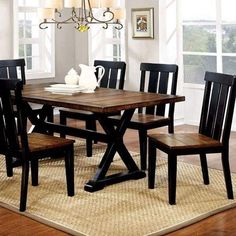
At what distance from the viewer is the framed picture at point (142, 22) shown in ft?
24.4

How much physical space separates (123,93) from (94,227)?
5.54 feet

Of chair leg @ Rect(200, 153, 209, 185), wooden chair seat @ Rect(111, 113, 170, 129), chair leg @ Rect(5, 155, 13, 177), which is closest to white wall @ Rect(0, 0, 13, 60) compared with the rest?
wooden chair seat @ Rect(111, 113, 170, 129)

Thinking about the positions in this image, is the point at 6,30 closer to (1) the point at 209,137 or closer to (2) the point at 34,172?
(2) the point at 34,172

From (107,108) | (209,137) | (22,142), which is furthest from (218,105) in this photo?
(22,142)

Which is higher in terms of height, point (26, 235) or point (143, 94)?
point (143, 94)

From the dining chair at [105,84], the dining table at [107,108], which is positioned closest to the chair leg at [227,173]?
the dining table at [107,108]

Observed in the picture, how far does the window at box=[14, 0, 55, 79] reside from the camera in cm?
804

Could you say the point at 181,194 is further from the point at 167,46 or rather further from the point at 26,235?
the point at 167,46

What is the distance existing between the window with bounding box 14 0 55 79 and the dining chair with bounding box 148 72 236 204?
402cm

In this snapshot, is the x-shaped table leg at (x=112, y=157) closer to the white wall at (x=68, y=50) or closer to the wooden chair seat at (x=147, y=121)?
the wooden chair seat at (x=147, y=121)

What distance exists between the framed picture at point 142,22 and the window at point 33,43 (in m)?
1.34

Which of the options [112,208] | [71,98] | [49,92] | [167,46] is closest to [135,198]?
[112,208]

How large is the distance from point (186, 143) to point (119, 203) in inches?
25.8

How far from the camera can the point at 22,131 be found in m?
4.00
